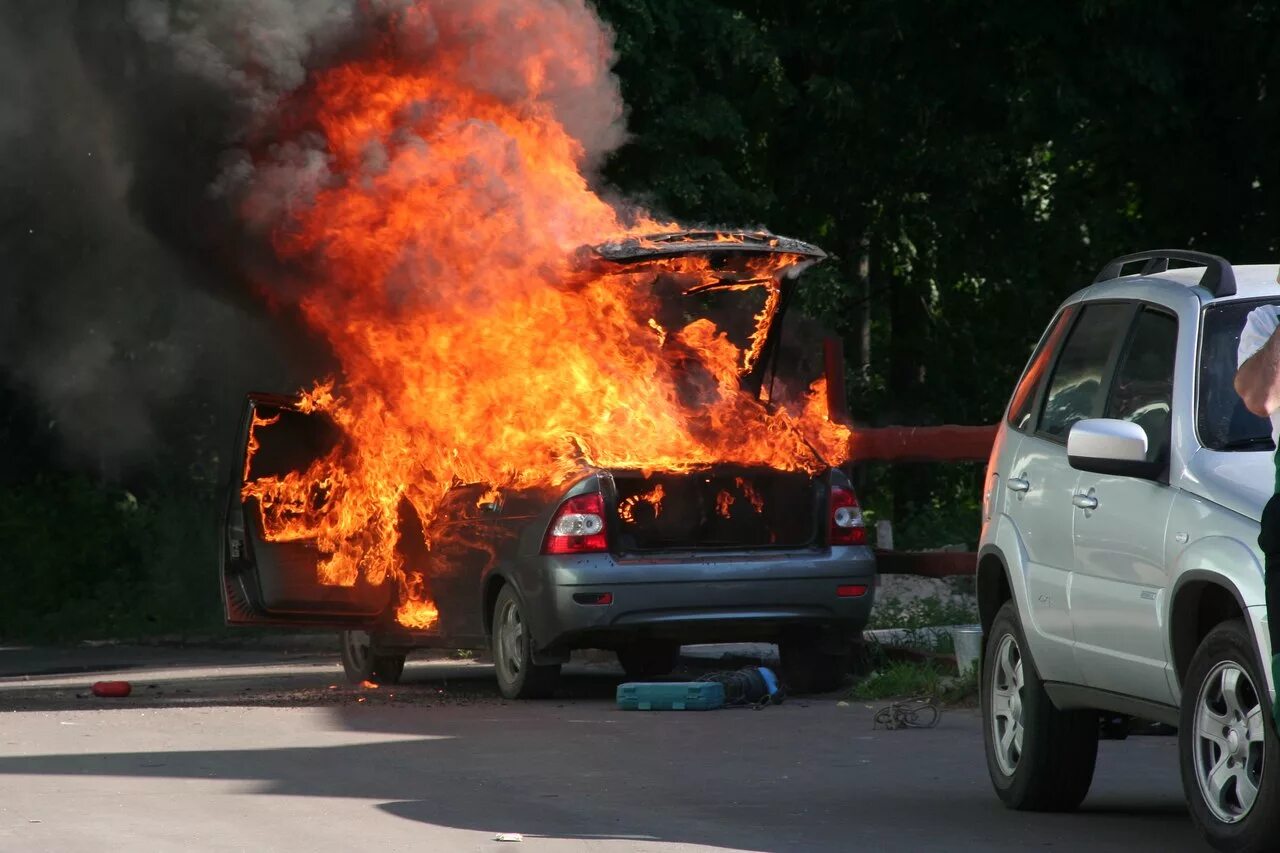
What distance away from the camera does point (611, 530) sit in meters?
13.2

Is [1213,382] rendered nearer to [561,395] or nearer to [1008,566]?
[1008,566]

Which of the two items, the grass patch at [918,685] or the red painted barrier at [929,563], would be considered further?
the red painted barrier at [929,563]

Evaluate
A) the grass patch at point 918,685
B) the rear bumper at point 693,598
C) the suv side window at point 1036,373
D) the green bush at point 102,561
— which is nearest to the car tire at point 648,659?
the grass patch at point 918,685

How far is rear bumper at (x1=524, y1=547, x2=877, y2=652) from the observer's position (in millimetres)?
13102

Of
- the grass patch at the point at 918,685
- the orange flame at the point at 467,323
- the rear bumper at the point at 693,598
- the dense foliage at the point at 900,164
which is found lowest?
the grass patch at the point at 918,685

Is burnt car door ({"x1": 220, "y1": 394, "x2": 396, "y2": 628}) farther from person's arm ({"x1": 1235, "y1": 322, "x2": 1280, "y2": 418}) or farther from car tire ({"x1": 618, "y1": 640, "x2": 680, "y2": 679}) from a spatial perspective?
person's arm ({"x1": 1235, "y1": 322, "x2": 1280, "y2": 418})

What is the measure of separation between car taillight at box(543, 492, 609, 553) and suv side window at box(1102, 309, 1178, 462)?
520 centimetres

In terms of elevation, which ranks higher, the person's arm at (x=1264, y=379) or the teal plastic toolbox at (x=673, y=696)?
the person's arm at (x=1264, y=379)

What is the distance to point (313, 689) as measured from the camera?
49.8 feet

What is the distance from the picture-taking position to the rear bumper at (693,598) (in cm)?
1310

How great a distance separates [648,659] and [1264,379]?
29.5ft

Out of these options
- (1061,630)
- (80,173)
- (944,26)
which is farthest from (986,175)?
(1061,630)

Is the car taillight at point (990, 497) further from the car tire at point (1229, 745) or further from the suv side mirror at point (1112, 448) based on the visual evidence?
the car tire at point (1229, 745)

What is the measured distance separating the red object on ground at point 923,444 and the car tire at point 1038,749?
532 cm
